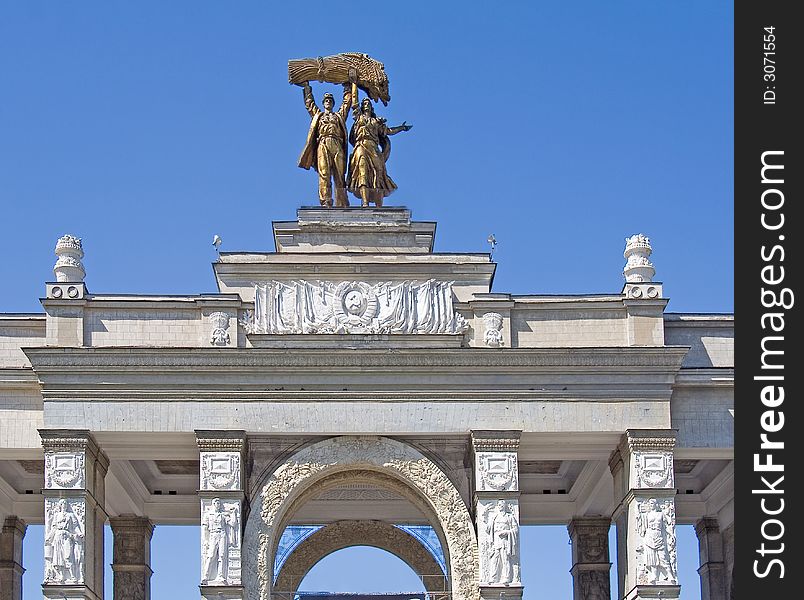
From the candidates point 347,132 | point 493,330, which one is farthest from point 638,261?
point 347,132

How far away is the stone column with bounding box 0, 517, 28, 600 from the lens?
38906 millimetres

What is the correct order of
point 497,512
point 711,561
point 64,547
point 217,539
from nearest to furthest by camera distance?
point 64,547 < point 217,539 < point 497,512 < point 711,561

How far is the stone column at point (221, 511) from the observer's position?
33688 millimetres

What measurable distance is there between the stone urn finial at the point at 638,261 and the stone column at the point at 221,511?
26.2 ft

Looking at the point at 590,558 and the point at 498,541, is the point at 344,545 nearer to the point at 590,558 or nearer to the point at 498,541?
the point at 590,558

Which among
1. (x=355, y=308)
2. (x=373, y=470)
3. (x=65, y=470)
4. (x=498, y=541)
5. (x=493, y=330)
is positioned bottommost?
(x=498, y=541)

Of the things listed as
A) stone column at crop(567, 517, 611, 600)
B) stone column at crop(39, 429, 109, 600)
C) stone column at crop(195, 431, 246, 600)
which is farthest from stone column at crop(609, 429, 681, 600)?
stone column at crop(39, 429, 109, 600)

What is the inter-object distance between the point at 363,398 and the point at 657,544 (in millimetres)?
5982

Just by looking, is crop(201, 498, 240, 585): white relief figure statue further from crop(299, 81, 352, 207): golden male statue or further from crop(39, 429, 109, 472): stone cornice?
crop(299, 81, 352, 207): golden male statue

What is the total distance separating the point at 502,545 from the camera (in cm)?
3406

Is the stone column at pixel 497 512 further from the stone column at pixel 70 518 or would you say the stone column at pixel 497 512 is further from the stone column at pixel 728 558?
the stone column at pixel 728 558

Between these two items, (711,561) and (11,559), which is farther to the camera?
(711,561)

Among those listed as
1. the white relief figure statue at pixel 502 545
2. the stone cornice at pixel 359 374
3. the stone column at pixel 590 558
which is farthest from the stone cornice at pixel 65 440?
the stone column at pixel 590 558
